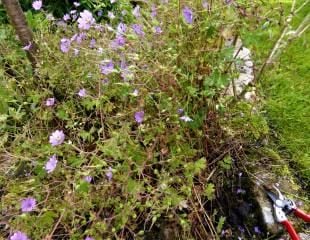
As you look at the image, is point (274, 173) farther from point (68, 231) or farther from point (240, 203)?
point (68, 231)

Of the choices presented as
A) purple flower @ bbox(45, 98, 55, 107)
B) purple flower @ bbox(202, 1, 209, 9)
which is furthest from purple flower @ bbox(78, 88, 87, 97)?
purple flower @ bbox(202, 1, 209, 9)

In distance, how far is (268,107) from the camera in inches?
90.7

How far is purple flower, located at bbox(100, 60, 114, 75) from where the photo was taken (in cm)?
148

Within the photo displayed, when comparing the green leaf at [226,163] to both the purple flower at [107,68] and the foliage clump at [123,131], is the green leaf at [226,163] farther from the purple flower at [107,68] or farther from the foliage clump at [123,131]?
the purple flower at [107,68]

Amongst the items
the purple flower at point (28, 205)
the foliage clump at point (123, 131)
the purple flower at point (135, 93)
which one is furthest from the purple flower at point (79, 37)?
the purple flower at point (28, 205)

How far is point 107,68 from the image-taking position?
58.7 inches

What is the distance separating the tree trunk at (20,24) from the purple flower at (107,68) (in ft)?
1.16

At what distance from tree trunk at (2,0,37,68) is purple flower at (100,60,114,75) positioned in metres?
0.35

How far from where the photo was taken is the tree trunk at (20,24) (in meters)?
1.71

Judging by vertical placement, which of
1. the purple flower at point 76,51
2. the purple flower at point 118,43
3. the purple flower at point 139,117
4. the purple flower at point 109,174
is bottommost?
the purple flower at point 109,174

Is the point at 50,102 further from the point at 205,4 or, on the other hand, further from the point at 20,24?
the point at 205,4

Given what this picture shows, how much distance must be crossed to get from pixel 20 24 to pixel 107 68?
0.47m

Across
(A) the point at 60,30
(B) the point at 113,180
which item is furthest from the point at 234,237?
(A) the point at 60,30

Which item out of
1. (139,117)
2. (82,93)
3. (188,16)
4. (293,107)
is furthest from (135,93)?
(293,107)
